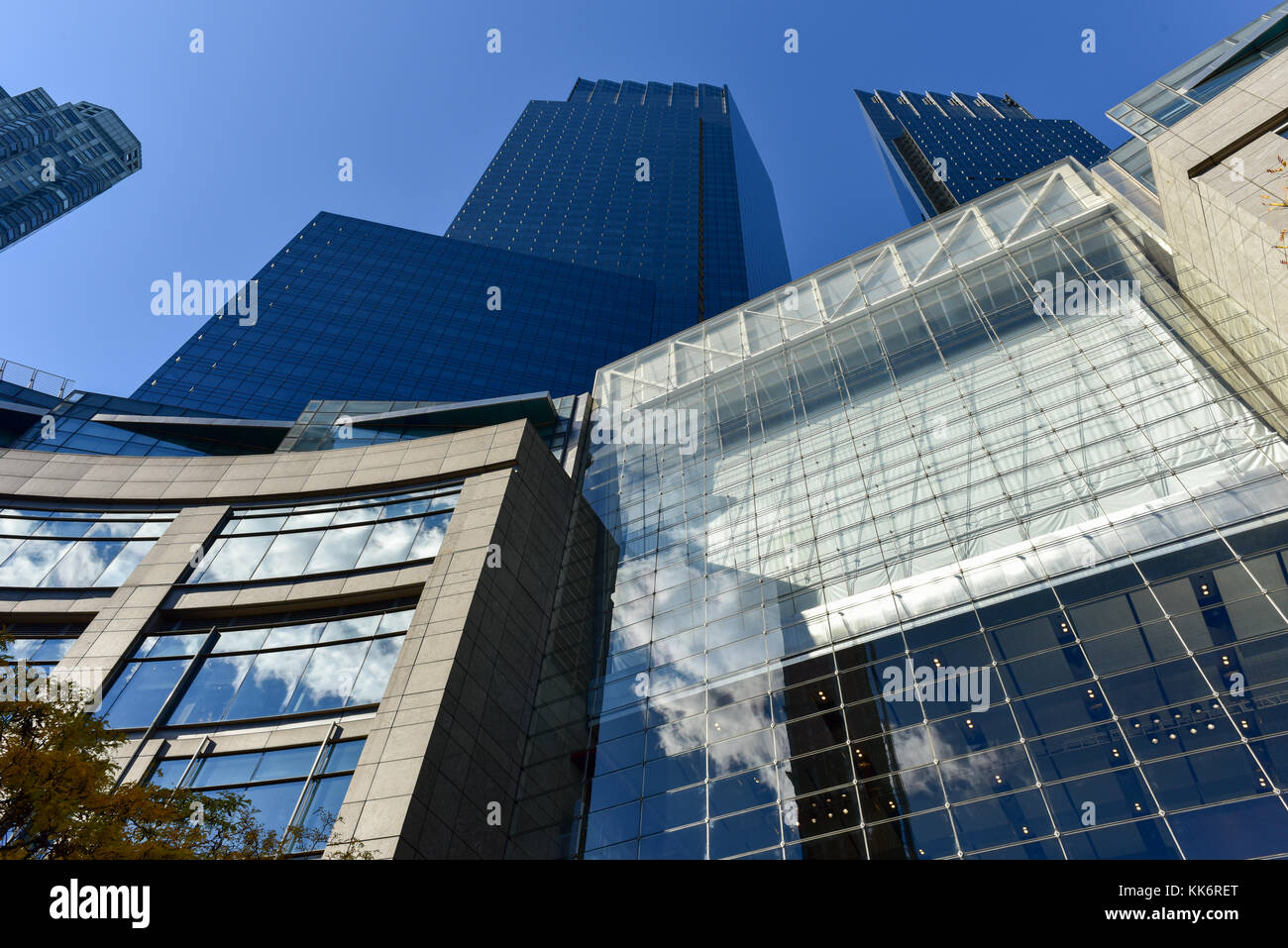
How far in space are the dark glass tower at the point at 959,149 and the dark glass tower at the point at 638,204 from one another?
103 ft

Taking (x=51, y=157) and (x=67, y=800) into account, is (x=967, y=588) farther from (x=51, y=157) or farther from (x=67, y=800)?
(x=51, y=157)

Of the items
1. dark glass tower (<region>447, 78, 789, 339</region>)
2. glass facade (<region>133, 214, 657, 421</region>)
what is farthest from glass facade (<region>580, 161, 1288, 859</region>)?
dark glass tower (<region>447, 78, 789, 339</region>)

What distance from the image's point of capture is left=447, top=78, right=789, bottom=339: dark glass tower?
136250 millimetres

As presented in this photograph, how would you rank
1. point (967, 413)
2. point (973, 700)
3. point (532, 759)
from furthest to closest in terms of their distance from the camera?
point (967, 413)
point (532, 759)
point (973, 700)

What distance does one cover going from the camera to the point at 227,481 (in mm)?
26594

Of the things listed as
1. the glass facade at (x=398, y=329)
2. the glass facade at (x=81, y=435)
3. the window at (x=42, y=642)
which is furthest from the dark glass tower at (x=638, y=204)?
the window at (x=42, y=642)

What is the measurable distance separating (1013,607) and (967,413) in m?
7.51

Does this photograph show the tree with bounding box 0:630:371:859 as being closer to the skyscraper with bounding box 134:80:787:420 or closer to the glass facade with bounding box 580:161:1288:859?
the glass facade with bounding box 580:161:1288:859

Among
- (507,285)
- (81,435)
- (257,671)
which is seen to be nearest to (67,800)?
(257,671)

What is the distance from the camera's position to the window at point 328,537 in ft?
78.0

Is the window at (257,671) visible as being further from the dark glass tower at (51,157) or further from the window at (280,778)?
the dark glass tower at (51,157)

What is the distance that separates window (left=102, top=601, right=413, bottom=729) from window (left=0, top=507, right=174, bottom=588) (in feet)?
12.5
